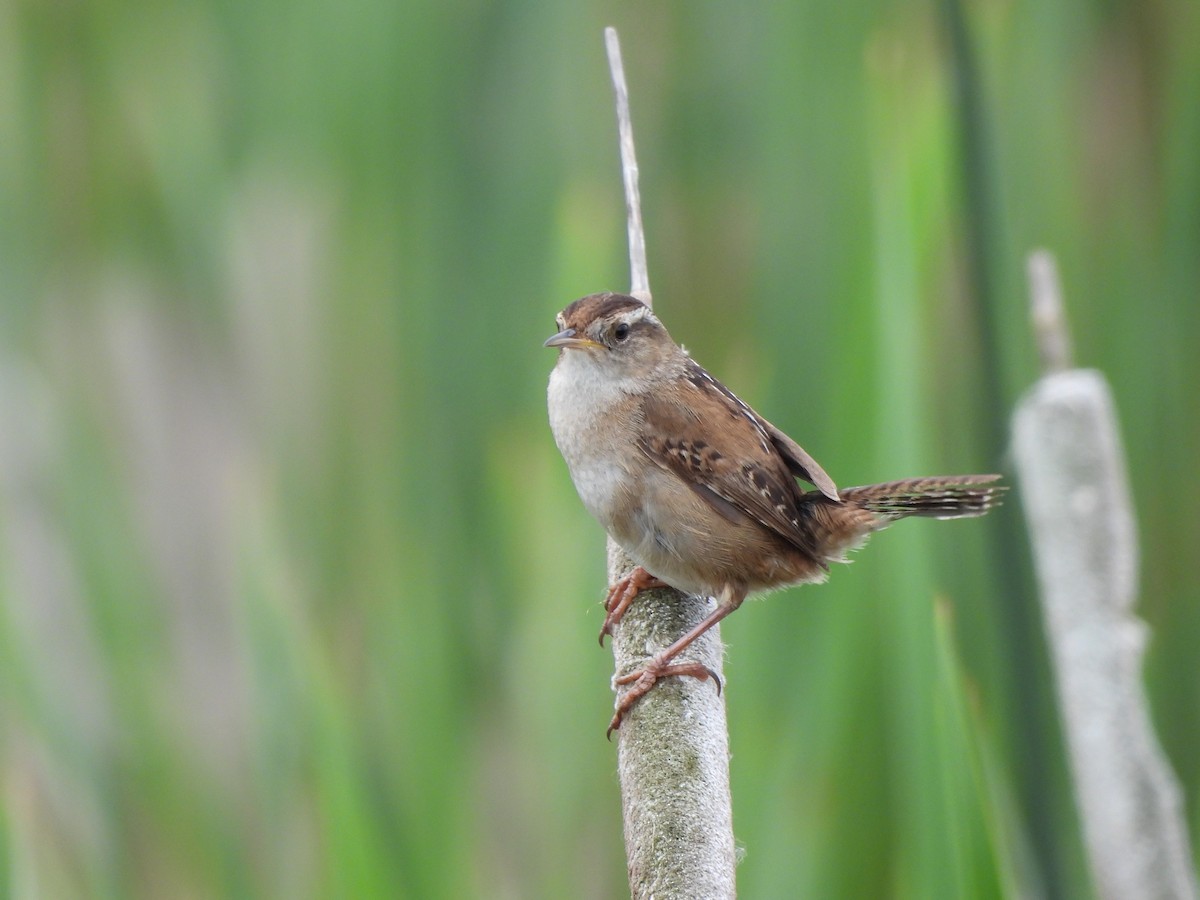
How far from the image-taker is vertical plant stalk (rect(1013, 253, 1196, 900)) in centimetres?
122

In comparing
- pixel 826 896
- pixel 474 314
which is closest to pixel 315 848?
pixel 826 896

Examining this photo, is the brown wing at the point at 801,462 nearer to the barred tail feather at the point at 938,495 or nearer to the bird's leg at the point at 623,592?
the barred tail feather at the point at 938,495

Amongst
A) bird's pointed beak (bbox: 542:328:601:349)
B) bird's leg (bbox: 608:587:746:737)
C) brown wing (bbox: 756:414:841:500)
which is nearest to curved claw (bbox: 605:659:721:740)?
bird's leg (bbox: 608:587:746:737)

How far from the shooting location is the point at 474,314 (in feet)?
5.79

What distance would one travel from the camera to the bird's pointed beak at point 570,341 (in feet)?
5.19

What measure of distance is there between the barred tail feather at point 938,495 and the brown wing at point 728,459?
0.11 m

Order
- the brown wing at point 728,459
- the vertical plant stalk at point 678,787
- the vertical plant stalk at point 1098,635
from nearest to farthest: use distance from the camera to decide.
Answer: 1. the vertical plant stalk at point 678,787
2. the vertical plant stalk at point 1098,635
3. the brown wing at point 728,459

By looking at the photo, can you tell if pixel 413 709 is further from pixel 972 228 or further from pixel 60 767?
pixel 972 228

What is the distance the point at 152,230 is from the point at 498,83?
638 millimetres

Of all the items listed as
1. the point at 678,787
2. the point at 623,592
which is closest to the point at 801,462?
the point at 623,592

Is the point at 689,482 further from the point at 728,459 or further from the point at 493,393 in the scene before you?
the point at 493,393

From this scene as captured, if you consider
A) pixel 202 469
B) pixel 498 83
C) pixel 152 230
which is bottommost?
pixel 202 469

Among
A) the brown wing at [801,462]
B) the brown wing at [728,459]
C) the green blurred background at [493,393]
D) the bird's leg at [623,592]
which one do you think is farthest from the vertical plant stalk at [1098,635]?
the bird's leg at [623,592]

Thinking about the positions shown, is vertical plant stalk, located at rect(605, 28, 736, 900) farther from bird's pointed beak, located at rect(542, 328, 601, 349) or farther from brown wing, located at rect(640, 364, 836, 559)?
bird's pointed beak, located at rect(542, 328, 601, 349)
